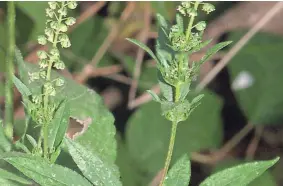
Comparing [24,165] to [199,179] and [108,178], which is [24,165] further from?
[199,179]

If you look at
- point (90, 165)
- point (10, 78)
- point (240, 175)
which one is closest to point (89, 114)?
point (10, 78)

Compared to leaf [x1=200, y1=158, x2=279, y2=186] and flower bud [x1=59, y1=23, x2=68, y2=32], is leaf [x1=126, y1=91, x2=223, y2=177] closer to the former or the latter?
leaf [x1=200, y1=158, x2=279, y2=186]

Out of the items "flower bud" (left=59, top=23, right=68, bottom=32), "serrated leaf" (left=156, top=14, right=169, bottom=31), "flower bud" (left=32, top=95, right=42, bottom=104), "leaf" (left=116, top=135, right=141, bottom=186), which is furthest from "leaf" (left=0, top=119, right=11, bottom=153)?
"leaf" (left=116, top=135, right=141, bottom=186)

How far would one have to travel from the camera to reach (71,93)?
1.87m

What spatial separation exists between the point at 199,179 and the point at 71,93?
1380 millimetres

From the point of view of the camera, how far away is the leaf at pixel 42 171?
1.23 metres

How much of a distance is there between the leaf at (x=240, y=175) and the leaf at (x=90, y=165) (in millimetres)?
204

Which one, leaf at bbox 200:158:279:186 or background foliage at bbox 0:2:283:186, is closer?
leaf at bbox 200:158:279:186

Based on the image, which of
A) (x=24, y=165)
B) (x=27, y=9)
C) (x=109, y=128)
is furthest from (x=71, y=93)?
(x=27, y=9)

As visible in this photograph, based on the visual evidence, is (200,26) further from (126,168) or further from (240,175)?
(126,168)

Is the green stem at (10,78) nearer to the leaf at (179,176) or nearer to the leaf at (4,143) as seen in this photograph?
the leaf at (4,143)

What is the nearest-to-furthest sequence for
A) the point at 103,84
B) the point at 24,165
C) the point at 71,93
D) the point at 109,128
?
the point at 24,165
the point at 109,128
the point at 71,93
the point at 103,84

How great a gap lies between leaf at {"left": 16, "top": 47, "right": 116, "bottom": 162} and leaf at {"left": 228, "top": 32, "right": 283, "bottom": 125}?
4.11 feet

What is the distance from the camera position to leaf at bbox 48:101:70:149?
1362 millimetres
